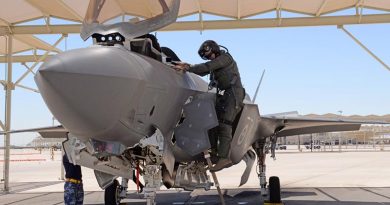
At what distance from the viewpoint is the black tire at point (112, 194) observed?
900cm

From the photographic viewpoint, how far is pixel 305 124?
10258mm

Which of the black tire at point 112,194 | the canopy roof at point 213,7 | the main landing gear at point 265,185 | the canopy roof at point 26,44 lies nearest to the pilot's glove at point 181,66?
the black tire at point 112,194

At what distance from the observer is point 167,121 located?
512 centimetres

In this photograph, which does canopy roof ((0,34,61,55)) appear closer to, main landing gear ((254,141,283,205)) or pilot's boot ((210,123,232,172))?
main landing gear ((254,141,283,205))

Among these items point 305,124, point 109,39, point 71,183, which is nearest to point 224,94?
point 109,39

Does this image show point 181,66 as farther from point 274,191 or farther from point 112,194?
point 274,191

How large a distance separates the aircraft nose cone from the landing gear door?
54.1 inches

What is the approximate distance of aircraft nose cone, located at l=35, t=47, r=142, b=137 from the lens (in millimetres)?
3672

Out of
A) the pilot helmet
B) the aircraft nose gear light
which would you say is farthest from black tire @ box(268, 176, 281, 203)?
the aircraft nose gear light

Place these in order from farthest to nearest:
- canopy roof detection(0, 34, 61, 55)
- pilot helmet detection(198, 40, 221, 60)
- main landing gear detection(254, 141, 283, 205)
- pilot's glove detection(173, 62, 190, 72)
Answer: canopy roof detection(0, 34, 61, 55), main landing gear detection(254, 141, 283, 205), pilot helmet detection(198, 40, 221, 60), pilot's glove detection(173, 62, 190, 72)

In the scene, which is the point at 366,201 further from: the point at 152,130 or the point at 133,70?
the point at 133,70

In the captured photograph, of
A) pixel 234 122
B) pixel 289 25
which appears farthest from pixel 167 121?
pixel 289 25

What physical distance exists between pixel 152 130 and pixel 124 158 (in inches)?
28.4

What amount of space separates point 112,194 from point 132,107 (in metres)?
5.24
